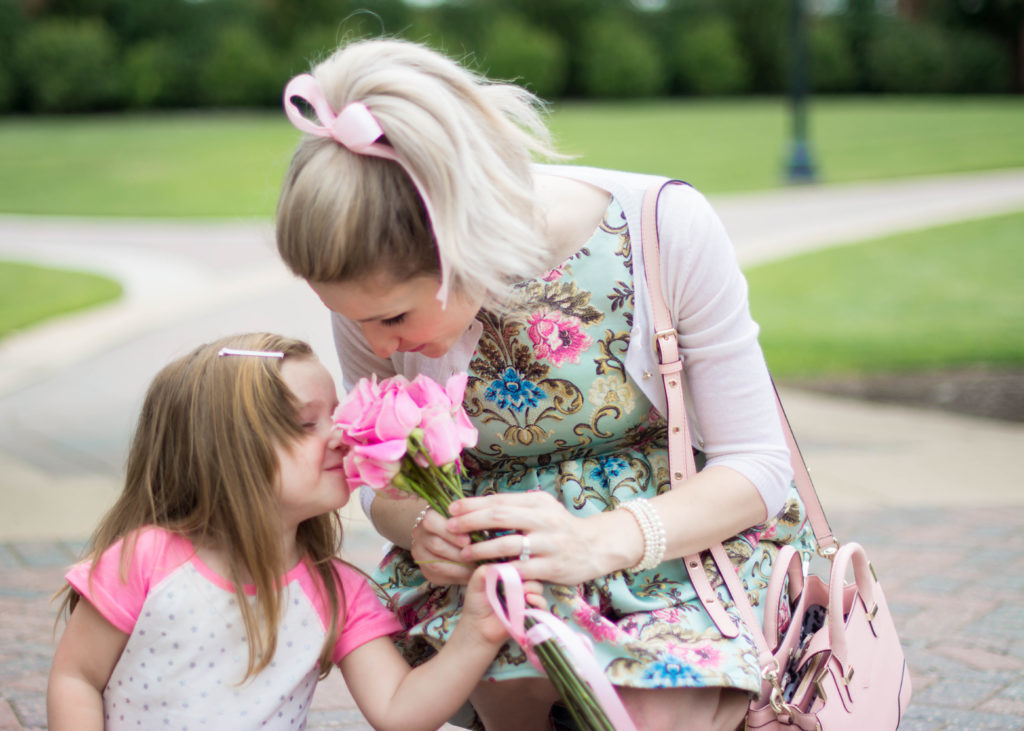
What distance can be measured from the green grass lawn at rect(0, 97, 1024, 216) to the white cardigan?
15.0 metres

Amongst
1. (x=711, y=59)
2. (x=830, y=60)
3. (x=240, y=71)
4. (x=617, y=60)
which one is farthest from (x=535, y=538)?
(x=830, y=60)

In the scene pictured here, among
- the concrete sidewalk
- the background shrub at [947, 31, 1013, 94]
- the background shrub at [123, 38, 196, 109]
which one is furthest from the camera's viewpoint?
the background shrub at [947, 31, 1013, 94]

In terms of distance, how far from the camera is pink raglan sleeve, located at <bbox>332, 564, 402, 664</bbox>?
1.93 m

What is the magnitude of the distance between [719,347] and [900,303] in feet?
28.3

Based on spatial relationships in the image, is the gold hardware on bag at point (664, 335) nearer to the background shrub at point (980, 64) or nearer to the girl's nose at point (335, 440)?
the girl's nose at point (335, 440)

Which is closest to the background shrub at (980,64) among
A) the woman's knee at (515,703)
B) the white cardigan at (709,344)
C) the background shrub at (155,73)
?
the background shrub at (155,73)

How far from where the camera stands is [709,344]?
1.88m

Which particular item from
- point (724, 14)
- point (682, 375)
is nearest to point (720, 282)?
Result: point (682, 375)

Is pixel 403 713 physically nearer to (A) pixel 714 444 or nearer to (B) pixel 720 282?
(A) pixel 714 444

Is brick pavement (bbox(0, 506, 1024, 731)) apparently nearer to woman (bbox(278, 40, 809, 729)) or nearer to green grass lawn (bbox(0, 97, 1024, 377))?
woman (bbox(278, 40, 809, 729))

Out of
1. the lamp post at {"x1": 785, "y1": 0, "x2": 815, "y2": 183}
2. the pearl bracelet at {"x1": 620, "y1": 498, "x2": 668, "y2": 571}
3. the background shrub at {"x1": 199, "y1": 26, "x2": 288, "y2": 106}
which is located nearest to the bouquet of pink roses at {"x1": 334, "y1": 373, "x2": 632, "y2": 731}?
the pearl bracelet at {"x1": 620, "y1": 498, "x2": 668, "y2": 571}

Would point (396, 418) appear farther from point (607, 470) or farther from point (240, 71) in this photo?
point (240, 71)

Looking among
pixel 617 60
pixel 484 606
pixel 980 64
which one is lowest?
pixel 980 64

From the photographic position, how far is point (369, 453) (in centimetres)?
160
